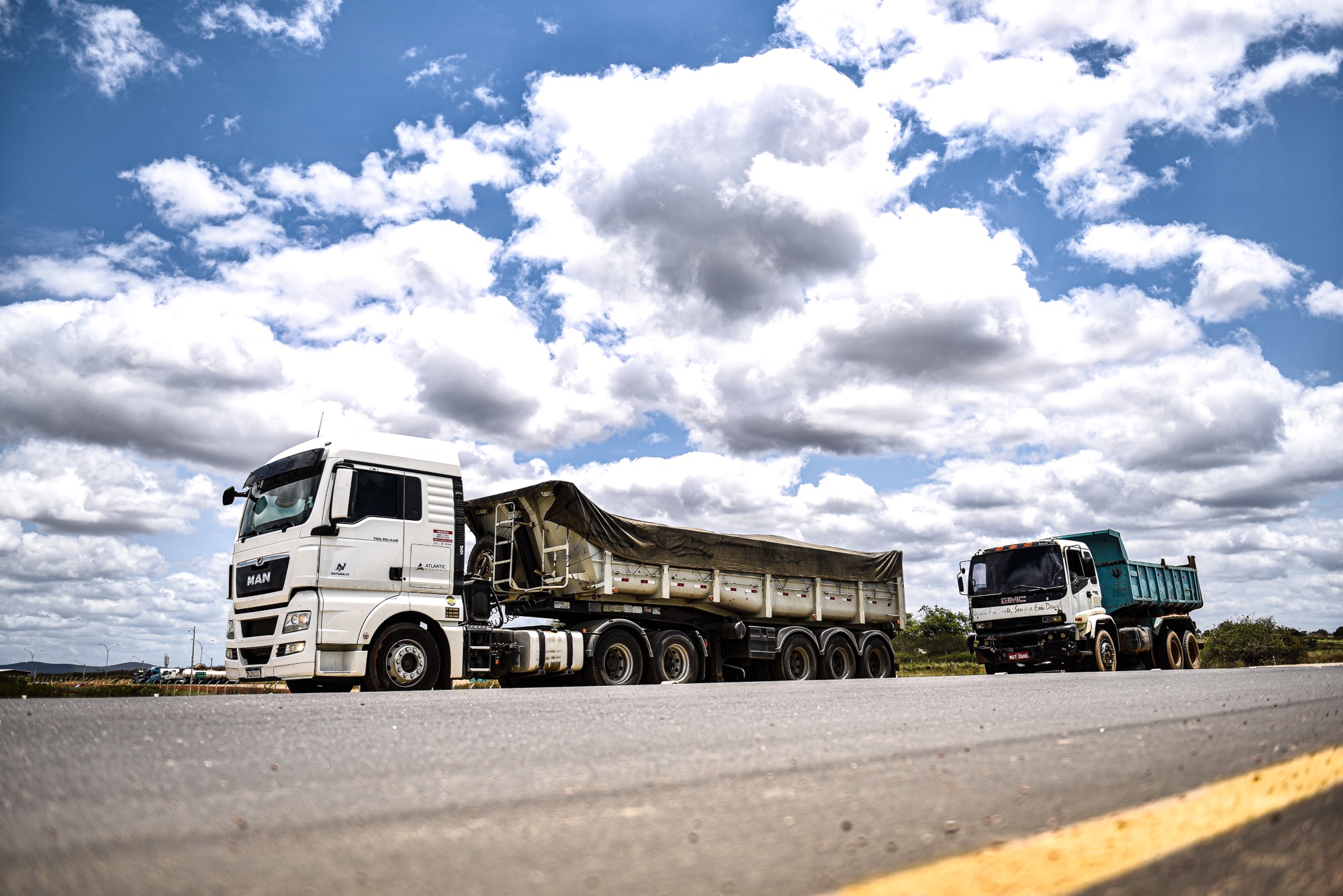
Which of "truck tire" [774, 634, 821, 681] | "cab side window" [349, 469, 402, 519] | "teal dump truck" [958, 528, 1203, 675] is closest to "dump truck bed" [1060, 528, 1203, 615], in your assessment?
"teal dump truck" [958, 528, 1203, 675]

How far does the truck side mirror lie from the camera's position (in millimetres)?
10891

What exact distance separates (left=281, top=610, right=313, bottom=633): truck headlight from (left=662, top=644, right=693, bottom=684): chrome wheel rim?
608cm

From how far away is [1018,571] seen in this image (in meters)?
19.6

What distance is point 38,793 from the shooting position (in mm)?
3061

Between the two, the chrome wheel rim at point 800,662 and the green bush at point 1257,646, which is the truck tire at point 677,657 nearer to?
the chrome wheel rim at point 800,662

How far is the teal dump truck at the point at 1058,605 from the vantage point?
1888cm

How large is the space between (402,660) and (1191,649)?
21.0 meters

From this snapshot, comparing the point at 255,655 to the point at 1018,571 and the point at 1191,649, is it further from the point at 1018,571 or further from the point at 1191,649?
the point at 1191,649

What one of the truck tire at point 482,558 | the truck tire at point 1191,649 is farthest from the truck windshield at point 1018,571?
the truck tire at point 482,558

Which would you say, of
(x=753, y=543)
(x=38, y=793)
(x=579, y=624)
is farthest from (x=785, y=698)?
(x=753, y=543)

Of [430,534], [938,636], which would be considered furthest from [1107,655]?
[938,636]

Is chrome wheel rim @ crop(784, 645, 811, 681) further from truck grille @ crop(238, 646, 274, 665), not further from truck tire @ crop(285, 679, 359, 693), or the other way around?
truck grille @ crop(238, 646, 274, 665)

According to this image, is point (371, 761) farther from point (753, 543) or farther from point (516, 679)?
point (753, 543)

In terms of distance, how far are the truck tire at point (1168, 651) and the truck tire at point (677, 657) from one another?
44.2 feet
